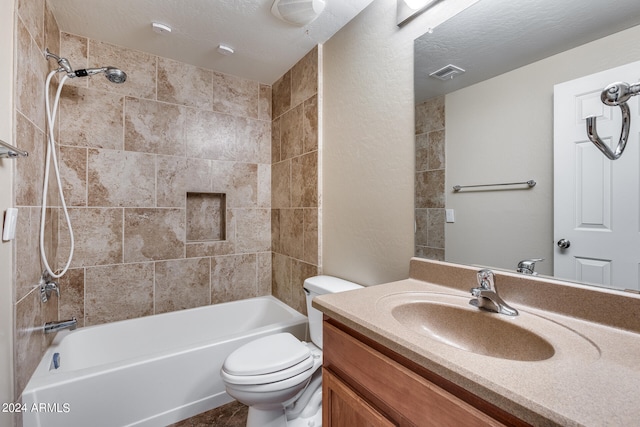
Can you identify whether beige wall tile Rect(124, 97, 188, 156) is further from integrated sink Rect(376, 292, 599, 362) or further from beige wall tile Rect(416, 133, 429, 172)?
integrated sink Rect(376, 292, 599, 362)

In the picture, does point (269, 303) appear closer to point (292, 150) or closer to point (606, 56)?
point (292, 150)

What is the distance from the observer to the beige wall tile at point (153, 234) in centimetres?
199

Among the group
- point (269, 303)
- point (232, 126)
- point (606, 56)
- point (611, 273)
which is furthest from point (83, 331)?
point (606, 56)

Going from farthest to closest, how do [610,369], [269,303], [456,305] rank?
[269,303], [456,305], [610,369]

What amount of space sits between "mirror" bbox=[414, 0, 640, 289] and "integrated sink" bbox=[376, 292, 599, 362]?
0.22 meters

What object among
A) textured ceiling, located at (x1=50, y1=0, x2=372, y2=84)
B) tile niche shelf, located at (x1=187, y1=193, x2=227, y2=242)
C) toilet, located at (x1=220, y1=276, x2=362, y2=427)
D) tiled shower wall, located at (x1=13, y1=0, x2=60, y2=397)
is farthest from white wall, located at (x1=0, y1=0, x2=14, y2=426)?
tile niche shelf, located at (x1=187, y1=193, x2=227, y2=242)

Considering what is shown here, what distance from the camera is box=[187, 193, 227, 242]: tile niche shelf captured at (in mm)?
2324

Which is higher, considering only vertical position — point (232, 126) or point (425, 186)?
point (232, 126)

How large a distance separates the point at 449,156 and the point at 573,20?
21.0 inches

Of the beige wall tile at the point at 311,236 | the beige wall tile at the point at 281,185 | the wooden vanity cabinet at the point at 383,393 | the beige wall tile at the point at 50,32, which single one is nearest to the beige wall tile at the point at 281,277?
the beige wall tile at the point at 311,236

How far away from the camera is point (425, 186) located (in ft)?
4.10

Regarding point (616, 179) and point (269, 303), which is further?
point (269, 303)

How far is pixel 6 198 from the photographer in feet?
3.46

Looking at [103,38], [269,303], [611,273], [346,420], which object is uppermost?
[103,38]
